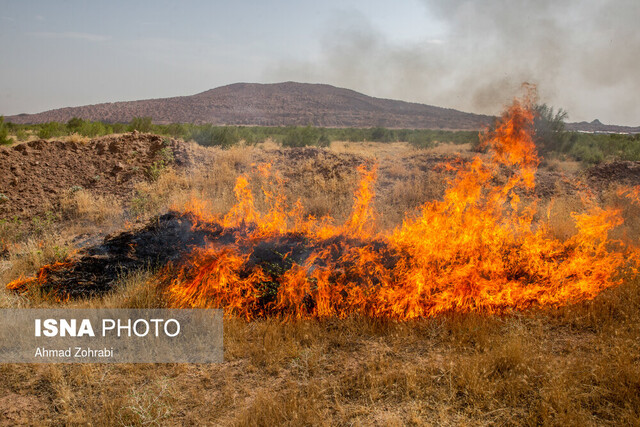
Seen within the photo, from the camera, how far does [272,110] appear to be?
62.6 m

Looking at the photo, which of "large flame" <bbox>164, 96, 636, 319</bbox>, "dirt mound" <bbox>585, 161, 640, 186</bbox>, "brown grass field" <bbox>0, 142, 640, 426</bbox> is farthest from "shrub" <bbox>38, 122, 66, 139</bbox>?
"dirt mound" <bbox>585, 161, 640, 186</bbox>

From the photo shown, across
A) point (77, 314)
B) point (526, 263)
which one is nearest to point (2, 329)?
point (77, 314)

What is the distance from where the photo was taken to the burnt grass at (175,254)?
5305 millimetres

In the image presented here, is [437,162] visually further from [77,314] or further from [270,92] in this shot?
[270,92]

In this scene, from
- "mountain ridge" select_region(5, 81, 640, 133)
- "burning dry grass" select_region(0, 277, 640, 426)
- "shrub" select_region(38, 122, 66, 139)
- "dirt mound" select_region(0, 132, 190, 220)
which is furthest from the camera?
"mountain ridge" select_region(5, 81, 640, 133)

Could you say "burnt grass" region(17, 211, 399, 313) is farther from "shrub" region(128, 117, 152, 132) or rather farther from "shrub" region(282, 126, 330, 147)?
"shrub" region(128, 117, 152, 132)

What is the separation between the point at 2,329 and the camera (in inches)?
172

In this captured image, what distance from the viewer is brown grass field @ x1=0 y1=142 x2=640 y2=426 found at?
309cm

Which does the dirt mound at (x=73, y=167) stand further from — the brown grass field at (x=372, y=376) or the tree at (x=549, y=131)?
the tree at (x=549, y=131)

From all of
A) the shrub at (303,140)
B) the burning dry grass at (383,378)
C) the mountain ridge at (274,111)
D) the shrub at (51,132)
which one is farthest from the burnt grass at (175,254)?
the mountain ridge at (274,111)

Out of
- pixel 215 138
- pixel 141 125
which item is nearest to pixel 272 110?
pixel 141 125

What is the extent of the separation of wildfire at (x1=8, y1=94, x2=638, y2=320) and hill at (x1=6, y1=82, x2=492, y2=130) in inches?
1833

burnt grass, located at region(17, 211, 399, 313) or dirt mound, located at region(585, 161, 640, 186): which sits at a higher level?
dirt mound, located at region(585, 161, 640, 186)

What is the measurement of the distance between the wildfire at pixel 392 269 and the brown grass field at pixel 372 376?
26cm
